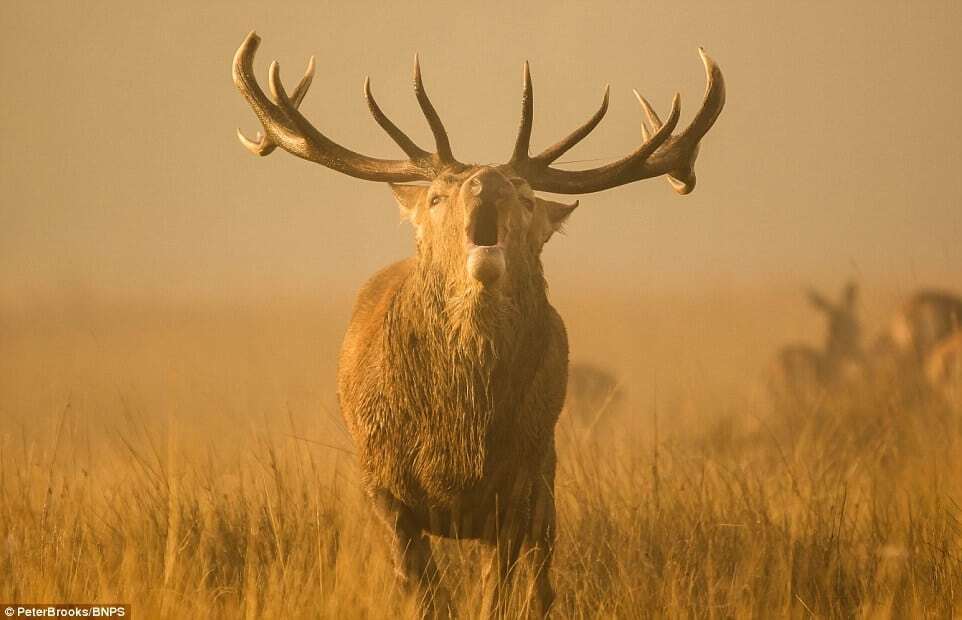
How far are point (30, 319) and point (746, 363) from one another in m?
19.4

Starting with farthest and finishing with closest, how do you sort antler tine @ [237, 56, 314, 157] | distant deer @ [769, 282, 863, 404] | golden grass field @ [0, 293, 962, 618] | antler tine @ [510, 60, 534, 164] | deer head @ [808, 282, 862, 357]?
deer head @ [808, 282, 862, 357]
distant deer @ [769, 282, 863, 404]
antler tine @ [237, 56, 314, 157]
antler tine @ [510, 60, 534, 164]
golden grass field @ [0, 293, 962, 618]

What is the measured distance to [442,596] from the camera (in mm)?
5285

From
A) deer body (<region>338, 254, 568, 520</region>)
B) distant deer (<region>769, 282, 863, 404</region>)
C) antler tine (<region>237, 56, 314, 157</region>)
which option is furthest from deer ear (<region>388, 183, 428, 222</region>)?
distant deer (<region>769, 282, 863, 404</region>)

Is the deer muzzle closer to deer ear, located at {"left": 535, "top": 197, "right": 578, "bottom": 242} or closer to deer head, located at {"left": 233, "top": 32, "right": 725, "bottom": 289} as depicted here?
deer head, located at {"left": 233, "top": 32, "right": 725, "bottom": 289}

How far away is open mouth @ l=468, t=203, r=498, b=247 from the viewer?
16.2 feet

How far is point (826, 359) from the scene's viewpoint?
41.5 feet

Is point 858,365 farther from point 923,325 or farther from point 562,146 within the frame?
point 562,146

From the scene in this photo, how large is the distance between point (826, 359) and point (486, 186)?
27.4 feet

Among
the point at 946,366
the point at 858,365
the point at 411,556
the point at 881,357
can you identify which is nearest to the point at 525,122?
the point at 411,556

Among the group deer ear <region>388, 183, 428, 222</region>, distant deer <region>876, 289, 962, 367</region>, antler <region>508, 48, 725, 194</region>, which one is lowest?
distant deer <region>876, 289, 962, 367</region>

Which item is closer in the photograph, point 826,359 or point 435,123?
point 435,123

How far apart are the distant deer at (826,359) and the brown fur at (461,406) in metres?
5.84

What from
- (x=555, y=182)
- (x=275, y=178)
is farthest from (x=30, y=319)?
(x=275, y=178)

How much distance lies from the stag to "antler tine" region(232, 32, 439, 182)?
0.07 ft
